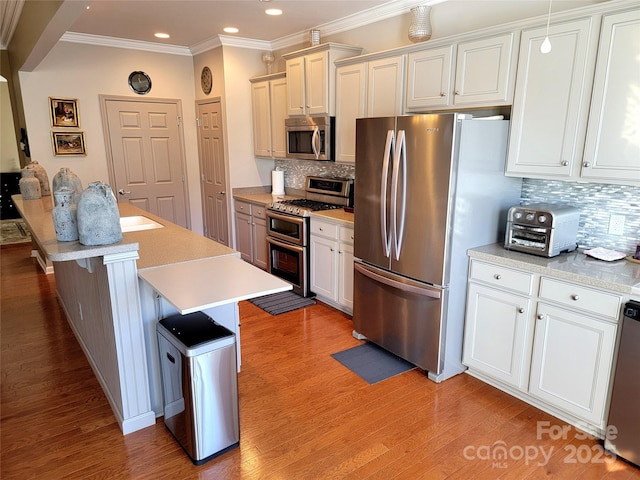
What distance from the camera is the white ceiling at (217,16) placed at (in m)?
3.58

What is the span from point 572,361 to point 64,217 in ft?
8.99

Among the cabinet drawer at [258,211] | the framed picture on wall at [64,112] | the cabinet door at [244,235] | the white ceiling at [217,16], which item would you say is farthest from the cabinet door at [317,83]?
the framed picture on wall at [64,112]

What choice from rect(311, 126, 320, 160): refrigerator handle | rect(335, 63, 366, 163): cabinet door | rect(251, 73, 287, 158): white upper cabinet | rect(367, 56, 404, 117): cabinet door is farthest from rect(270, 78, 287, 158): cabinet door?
rect(367, 56, 404, 117): cabinet door

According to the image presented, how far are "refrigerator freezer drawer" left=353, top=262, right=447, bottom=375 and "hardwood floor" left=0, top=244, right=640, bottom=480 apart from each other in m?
0.20

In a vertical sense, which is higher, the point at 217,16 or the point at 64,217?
the point at 217,16

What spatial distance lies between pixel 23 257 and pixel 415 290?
223 inches

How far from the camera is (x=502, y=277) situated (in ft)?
8.34

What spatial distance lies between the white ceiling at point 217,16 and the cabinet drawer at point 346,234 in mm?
1894

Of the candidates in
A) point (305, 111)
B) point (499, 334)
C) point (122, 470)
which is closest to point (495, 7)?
point (305, 111)

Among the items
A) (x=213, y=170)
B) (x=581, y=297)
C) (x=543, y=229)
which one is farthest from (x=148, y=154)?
(x=581, y=297)

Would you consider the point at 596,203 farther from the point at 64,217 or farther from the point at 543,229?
the point at 64,217

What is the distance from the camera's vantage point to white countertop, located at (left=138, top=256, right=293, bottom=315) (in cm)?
177

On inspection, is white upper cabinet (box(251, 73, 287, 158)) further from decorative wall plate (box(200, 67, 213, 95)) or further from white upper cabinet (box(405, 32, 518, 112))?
white upper cabinet (box(405, 32, 518, 112))

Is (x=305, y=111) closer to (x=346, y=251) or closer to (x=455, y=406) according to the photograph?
(x=346, y=251)
